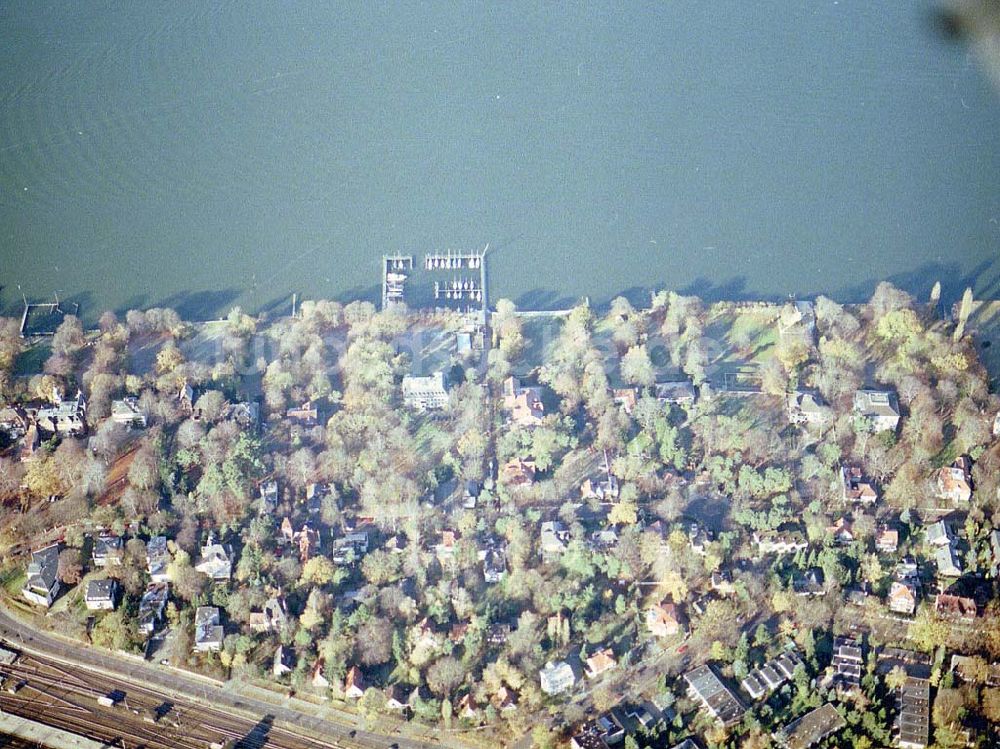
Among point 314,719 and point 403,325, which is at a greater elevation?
point 403,325

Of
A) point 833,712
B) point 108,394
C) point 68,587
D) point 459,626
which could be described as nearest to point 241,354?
point 108,394

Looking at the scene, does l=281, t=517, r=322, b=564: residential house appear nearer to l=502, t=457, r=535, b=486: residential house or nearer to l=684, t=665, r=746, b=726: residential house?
l=502, t=457, r=535, b=486: residential house

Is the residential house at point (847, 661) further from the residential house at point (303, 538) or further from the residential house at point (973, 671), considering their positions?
the residential house at point (303, 538)

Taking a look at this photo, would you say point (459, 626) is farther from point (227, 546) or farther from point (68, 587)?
point (68, 587)

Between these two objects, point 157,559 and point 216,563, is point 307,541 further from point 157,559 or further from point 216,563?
point 157,559

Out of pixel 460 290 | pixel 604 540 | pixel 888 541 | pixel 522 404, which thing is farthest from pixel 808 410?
pixel 460 290
